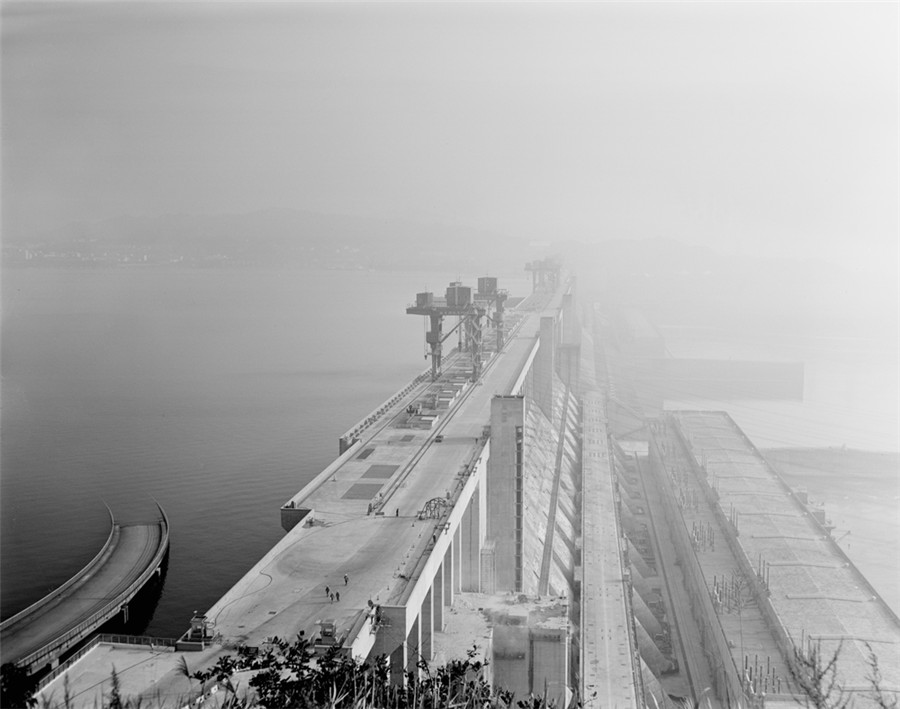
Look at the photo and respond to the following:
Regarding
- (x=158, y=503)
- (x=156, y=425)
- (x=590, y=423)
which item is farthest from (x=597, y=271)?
(x=158, y=503)

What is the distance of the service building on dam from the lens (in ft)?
34.3

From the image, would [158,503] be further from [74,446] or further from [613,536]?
[613,536]

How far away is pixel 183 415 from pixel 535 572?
16958 mm

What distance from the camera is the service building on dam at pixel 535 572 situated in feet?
34.3

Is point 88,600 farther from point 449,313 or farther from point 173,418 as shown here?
point 449,313

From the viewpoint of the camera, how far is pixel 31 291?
64.6 metres

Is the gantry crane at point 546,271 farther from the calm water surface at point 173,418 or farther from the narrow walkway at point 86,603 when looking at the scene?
the narrow walkway at point 86,603

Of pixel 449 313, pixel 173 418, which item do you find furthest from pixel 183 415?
pixel 449 313

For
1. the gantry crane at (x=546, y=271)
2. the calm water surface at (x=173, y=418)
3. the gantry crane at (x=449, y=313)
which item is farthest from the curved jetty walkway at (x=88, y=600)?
the gantry crane at (x=546, y=271)

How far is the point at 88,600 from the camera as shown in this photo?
51.6ft

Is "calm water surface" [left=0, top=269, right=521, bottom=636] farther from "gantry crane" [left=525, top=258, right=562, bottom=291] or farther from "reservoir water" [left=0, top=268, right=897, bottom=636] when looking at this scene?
"gantry crane" [left=525, top=258, right=562, bottom=291]

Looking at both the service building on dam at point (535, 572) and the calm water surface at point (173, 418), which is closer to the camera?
the service building on dam at point (535, 572)

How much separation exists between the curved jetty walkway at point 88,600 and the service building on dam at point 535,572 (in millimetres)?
3646

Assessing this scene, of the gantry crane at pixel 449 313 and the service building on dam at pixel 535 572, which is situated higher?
the gantry crane at pixel 449 313
